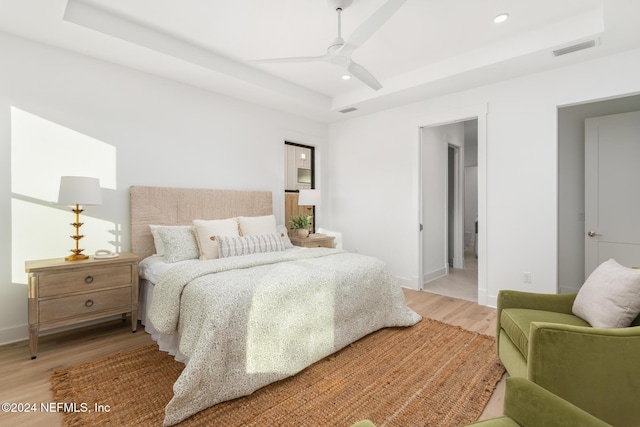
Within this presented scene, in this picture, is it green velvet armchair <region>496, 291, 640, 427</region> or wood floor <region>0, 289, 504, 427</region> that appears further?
wood floor <region>0, 289, 504, 427</region>

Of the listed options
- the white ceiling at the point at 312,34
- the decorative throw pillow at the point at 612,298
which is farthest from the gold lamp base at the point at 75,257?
the decorative throw pillow at the point at 612,298

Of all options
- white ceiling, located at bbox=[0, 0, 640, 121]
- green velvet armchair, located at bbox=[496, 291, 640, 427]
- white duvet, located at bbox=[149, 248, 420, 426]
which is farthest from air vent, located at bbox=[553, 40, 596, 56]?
white duvet, located at bbox=[149, 248, 420, 426]

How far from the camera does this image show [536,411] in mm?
1019

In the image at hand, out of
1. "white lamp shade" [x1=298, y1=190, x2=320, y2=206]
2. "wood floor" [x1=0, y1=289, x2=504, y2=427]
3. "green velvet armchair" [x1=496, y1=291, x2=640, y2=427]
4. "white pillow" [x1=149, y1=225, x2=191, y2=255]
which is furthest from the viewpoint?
"white lamp shade" [x1=298, y1=190, x2=320, y2=206]

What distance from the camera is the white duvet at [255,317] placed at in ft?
5.72

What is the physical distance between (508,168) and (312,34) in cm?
256

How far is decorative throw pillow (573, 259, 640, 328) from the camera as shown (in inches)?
62.5

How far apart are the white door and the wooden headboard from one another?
4.02 metres

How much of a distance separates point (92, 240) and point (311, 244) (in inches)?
98.3

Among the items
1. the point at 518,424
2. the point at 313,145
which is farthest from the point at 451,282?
the point at 518,424

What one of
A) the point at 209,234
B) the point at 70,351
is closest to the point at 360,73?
the point at 209,234

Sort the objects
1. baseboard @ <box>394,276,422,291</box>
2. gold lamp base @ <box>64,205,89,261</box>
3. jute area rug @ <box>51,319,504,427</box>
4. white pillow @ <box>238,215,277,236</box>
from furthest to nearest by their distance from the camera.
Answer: baseboard @ <box>394,276,422,291</box> < white pillow @ <box>238,215,277,236</box> < gold lamp base @ <box>64,205,89,261</box> < jute area rug @ <box>51,319,504,427</box>

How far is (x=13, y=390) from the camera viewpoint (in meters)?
1.96

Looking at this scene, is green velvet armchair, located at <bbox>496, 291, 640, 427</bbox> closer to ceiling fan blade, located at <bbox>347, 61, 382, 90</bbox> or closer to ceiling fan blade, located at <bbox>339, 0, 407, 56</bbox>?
ceiling fan blade, located at <bbox>339, 0, 407, 56</bbox>
